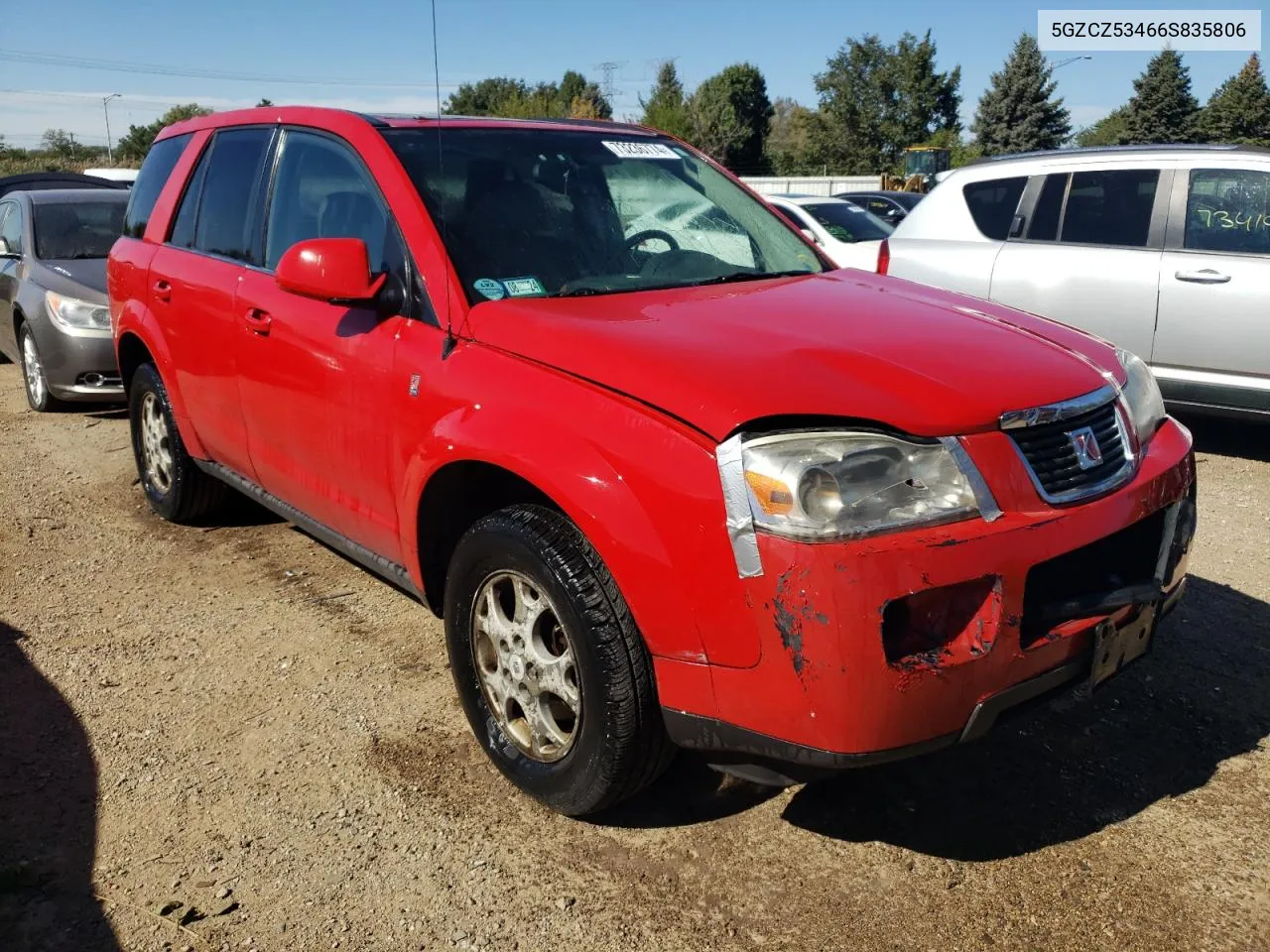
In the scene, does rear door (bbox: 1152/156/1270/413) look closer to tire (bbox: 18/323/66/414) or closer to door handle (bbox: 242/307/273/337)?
door handle (bbox: 242/307/273/337)

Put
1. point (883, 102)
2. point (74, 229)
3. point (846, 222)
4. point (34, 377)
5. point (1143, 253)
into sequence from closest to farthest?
point (1143, 253), point (34, 377), point (74, 229), point (846, 222), point (883, 102)

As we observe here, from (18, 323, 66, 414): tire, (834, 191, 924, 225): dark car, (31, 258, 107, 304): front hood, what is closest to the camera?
(31, 258, 107, 304): front hood

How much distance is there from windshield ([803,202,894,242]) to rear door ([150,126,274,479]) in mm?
7169

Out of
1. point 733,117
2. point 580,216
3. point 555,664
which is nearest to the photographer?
point 555,664

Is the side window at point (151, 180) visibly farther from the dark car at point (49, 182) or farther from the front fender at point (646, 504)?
the dark car at point (49, 182)

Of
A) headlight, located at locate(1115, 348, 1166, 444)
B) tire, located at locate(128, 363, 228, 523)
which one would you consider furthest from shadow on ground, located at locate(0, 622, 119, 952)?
headlight, located at locate(1115, 348, 1166, 444)

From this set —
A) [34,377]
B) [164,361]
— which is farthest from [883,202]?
[164,361]

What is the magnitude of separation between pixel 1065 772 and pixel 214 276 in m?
3.45

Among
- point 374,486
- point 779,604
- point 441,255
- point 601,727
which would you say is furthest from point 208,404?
point 779,604

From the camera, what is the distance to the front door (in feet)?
10.7

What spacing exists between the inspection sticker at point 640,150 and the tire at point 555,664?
162 cm

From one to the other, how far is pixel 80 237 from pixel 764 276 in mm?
7173

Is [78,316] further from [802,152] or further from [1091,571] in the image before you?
[802,152]

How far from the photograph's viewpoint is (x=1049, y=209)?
22.5ft
